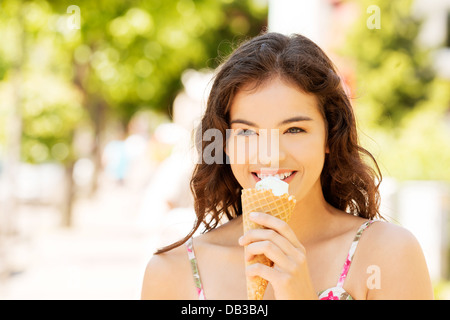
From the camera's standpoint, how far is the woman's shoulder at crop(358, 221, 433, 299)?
195cm

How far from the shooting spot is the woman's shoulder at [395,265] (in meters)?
1.95

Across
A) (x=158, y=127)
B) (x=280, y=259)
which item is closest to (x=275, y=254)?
(x=280, y=259)

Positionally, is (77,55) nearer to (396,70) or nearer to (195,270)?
(396,70)

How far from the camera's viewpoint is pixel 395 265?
1982 mm

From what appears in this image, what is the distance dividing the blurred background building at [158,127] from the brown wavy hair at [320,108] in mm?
340

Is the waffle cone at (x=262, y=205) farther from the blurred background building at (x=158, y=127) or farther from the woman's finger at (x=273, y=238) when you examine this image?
the blurred background building at (x=158, y=127)

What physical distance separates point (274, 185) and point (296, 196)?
15 cm

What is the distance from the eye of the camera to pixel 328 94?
2225mm

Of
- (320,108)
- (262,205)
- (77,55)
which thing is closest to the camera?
(262,205)

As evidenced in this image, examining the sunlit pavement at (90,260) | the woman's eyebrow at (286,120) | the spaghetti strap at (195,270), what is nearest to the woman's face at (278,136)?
the woman's eyebrow at (286,120)

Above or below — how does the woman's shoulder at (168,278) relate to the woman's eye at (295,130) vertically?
below

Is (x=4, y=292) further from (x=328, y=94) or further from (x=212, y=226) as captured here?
(x=328, y=94)

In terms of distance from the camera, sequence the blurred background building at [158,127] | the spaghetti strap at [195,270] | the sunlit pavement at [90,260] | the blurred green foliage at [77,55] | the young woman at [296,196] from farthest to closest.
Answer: the blurred green foliage at [77,55]
the sunlit pavement at [90,260]
the blurred background building at [158,127]
the spaghetti strap at [195,270]
the young woman at [296,196]

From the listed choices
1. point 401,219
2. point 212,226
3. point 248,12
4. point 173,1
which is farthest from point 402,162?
point 248,12
